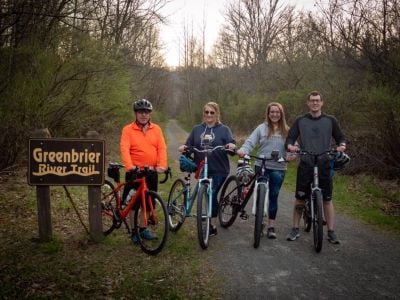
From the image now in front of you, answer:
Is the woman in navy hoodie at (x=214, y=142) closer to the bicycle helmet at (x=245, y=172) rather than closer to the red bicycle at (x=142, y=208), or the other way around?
the bicycle helmet at (x=245, y=172)

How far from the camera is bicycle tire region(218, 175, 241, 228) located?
6.07 metres

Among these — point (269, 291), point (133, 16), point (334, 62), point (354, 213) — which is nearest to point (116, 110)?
point (133, 16)

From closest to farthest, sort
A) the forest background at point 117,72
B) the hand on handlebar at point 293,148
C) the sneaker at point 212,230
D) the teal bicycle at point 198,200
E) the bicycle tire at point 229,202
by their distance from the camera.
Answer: the teal bicycle at point 198,200, the hand on handlebar at point 293,148, the sneaker at point 212,230, the bicycle tire at point 229,202, the forest background at point 117,72

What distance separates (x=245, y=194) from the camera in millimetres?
5883

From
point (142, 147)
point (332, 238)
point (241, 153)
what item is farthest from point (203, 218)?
point (332, 238)

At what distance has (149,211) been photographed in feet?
17.0

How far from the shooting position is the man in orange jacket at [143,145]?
511 centimetres

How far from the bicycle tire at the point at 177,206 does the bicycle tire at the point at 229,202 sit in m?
0.72

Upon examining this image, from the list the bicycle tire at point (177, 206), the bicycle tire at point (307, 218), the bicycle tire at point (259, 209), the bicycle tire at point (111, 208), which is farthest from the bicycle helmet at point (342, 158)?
the bicycle tire at point (111, 208)

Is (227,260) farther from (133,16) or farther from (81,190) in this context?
(133,16)

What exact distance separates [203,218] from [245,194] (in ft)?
2.89

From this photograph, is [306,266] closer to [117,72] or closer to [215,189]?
[215,189]

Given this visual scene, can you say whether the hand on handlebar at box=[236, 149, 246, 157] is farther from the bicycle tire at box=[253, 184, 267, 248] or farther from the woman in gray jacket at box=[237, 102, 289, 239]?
the bicycle tire at box=[253, 184, 267, 248]

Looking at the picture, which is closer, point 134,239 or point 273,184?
point 134,239
